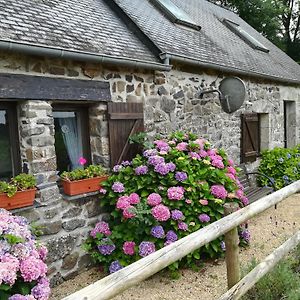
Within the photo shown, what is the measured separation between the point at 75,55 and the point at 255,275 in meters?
2.74

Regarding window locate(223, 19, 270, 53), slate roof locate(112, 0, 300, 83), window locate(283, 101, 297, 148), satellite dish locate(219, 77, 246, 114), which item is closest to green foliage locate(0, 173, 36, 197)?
slate roof locate(112, 0, 300, 83)

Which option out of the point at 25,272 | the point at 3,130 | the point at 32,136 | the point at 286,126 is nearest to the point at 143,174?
the point at 32,136

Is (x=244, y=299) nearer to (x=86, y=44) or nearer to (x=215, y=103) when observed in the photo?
(x=86, y=44)

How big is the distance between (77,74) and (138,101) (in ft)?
3.39

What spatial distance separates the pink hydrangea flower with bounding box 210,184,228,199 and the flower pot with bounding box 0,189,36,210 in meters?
2.01

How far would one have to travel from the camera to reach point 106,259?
3.80 metres

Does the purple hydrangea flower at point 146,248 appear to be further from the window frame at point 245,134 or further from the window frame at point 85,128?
the window frame at point 245,134

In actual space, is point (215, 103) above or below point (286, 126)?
above

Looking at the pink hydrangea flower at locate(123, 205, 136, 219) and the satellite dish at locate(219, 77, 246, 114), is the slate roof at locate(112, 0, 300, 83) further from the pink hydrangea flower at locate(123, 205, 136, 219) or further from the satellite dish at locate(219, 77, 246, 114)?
the pink hydrangea flower at locate(123, 205, 136, 219)

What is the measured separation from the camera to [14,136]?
3557mm

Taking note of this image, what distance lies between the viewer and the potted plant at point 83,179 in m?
3.75

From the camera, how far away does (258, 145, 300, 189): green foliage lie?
7520mm

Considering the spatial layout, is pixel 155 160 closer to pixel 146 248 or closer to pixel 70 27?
pixel 146 248

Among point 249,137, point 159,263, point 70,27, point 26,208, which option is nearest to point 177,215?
point 26,208
